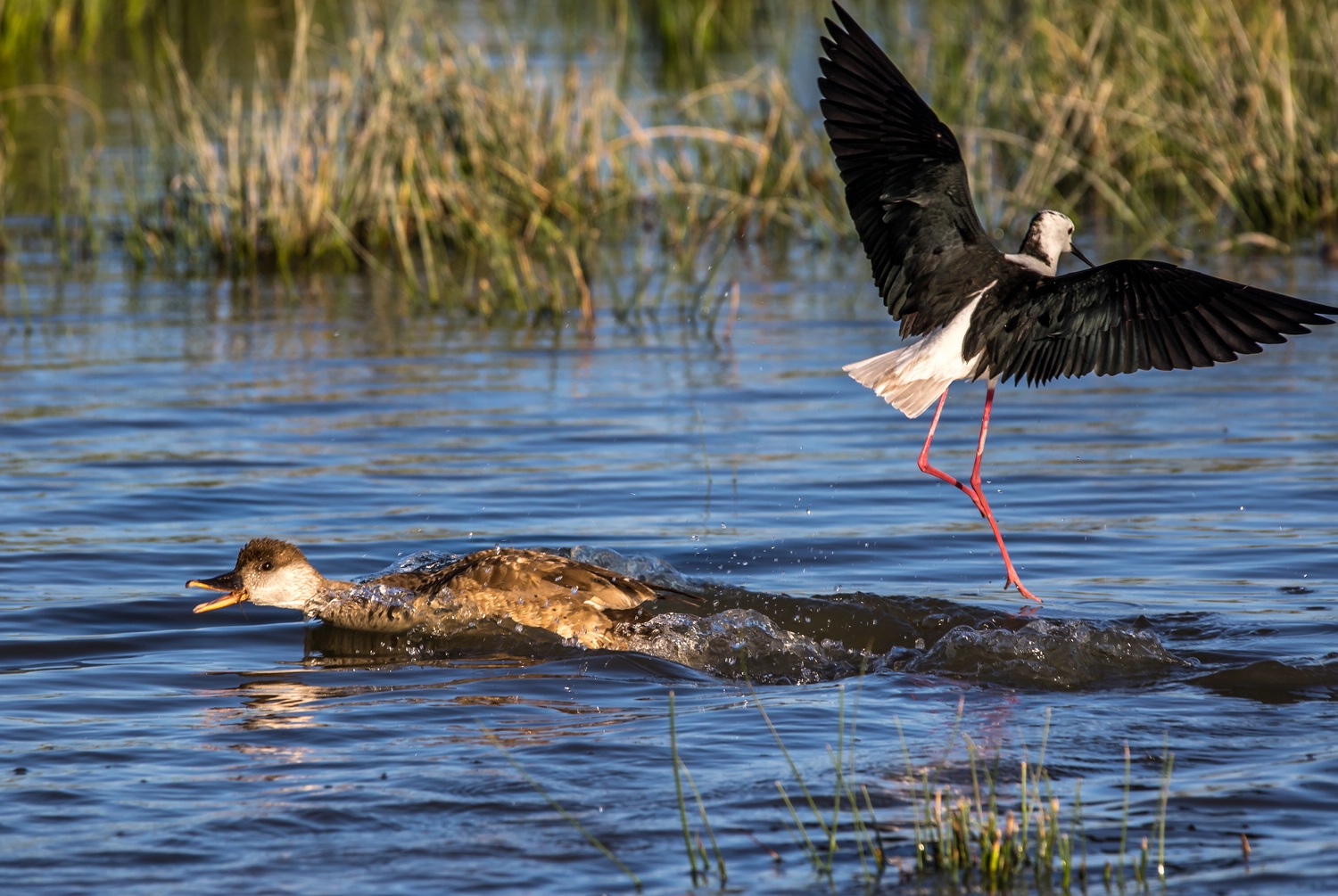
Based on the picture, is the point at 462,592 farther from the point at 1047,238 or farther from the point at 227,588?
the point at 1047,238

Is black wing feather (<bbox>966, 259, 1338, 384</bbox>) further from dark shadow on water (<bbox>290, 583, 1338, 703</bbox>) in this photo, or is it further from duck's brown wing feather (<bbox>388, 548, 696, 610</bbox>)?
duck's brown wing feather (<bbox>388, 548, 696, 610</bbox>)

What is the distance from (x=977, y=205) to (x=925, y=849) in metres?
9.47

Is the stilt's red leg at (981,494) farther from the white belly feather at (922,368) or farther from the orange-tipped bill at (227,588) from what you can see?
the orange-tipped bill at (227,588)

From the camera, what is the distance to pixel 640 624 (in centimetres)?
591

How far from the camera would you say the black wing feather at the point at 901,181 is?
6184mm

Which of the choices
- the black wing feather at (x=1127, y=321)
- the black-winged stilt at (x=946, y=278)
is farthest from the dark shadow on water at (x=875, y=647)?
the black wing feather at (x=1127, y=321)

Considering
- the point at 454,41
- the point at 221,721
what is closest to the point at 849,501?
the point at 221,721

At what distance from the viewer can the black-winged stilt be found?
5.73 meters

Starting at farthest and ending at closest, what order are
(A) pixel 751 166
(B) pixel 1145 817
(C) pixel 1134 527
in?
(A) pixel 751 166 < (C) pixel 1134 527 < (B) pixel 1145 817

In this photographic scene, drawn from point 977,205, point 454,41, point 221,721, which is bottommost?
point 221,721

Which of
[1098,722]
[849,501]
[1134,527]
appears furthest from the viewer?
[849,501]

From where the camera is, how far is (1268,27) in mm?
12648

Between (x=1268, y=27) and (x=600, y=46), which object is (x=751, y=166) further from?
(x=600, y=46)

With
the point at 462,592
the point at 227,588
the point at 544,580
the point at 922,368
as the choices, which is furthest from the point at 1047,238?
the point at 227,588
